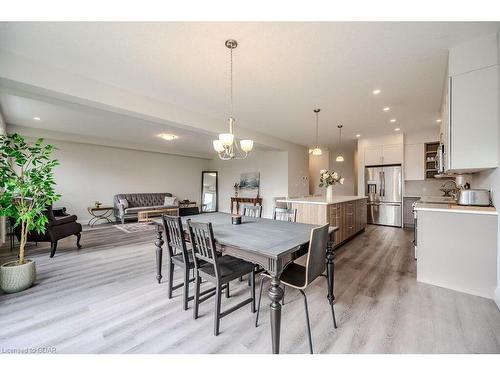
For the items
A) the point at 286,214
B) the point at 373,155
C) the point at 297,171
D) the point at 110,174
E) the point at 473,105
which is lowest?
the point at 286,214

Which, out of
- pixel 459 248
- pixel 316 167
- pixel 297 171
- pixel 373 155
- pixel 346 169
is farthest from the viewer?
pixel 316 167

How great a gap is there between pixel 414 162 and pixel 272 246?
20.7 ft

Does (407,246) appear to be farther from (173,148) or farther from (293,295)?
(173,148)

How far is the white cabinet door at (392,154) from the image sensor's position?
19.5 feet

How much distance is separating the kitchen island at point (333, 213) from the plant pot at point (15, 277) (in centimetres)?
382

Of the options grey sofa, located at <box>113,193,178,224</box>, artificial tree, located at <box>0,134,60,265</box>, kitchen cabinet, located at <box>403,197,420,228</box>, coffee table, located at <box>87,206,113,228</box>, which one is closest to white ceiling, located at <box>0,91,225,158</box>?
artificial tree, located at <box>0,134,60,265</box>

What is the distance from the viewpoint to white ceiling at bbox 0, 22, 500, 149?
1.99 metres

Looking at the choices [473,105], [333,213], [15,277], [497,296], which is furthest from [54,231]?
[473,105]

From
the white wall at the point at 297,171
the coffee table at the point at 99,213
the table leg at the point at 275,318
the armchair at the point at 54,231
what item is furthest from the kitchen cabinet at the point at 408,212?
the coffee table at the point at 99,213

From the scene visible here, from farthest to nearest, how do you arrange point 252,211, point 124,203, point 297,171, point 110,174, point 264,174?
point 264,174, point 297,171, point 110,174, point 124,203, point 252,211

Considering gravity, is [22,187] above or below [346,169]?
below

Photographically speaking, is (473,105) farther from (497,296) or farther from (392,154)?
(392,154)

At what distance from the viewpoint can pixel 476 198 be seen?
2.58m

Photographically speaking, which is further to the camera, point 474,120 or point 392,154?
point 392,154
